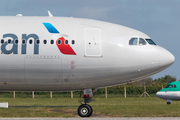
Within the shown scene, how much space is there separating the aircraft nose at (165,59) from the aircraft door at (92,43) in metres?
3.77

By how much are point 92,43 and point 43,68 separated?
3.38 meters

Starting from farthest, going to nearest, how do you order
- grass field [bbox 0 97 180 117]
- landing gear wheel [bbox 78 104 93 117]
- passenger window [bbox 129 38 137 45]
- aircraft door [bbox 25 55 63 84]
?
grass field [bbox 0 97 180 117]
landing gear wheel [bbox 78 104 93 117]
passenger window [bbox 129 38 137 45]
aircraft door [bbox 25 55 63 84]

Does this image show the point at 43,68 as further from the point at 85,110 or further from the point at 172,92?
the point at 172,92

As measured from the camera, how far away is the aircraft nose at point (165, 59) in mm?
20562

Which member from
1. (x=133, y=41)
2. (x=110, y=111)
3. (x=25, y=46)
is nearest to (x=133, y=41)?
(x=133, y=41)

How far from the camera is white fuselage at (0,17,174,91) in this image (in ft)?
67.3

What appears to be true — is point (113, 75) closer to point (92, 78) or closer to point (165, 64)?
point (92, 78)

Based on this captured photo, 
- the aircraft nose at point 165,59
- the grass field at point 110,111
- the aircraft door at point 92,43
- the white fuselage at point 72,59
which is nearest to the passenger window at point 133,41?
the white fuselage at point 72,59

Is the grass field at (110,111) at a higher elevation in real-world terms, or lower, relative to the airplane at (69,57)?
lower

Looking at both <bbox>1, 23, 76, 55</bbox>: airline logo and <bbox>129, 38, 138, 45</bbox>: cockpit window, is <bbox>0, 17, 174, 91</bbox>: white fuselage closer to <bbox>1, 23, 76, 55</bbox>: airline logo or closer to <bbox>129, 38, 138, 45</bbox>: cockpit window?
<bbox>1, 23, 76, 55</bbox>: airline logo

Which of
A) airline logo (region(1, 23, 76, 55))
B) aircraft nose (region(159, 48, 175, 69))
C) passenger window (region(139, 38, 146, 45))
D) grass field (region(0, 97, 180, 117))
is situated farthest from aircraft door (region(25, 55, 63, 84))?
grass field (region(0, 97, 180, 117))

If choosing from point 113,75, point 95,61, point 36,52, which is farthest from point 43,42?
point 113,75

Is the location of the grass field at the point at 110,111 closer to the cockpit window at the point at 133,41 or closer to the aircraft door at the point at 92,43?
the aircraft door at the point at 92,43

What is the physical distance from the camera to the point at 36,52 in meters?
20.5
